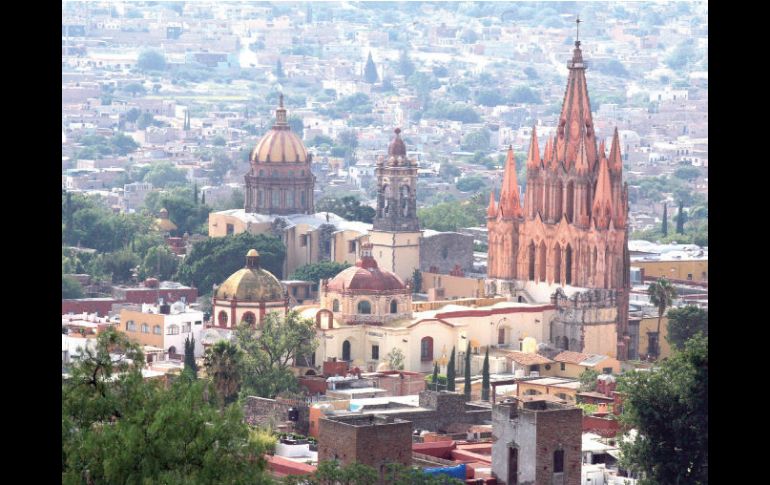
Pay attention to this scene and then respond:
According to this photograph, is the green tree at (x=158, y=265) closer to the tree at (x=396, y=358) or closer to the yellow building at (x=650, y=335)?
the yellow building at (x=650, y=335)

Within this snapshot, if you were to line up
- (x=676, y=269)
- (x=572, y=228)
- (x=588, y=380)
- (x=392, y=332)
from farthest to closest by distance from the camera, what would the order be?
(x=676, y=269), (x=572, y=228), (x=392, y=332), (x=588, y=380)

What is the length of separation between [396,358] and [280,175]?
19.7m

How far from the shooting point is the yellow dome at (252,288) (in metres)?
45.1

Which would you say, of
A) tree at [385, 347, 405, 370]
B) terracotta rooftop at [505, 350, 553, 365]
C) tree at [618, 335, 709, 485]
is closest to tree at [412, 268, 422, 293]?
terracotta rooftop at [505, 350, 553, 365]

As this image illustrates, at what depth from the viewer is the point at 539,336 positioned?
159 ft

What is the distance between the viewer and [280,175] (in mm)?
63469

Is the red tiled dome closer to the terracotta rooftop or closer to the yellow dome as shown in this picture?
the yellow dome

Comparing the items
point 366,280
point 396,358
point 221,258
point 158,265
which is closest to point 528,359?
point 396,358

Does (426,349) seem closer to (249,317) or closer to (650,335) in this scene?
(249,317)

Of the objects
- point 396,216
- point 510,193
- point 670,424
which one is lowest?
point 670,424

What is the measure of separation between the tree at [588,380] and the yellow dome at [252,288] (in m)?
6.35
